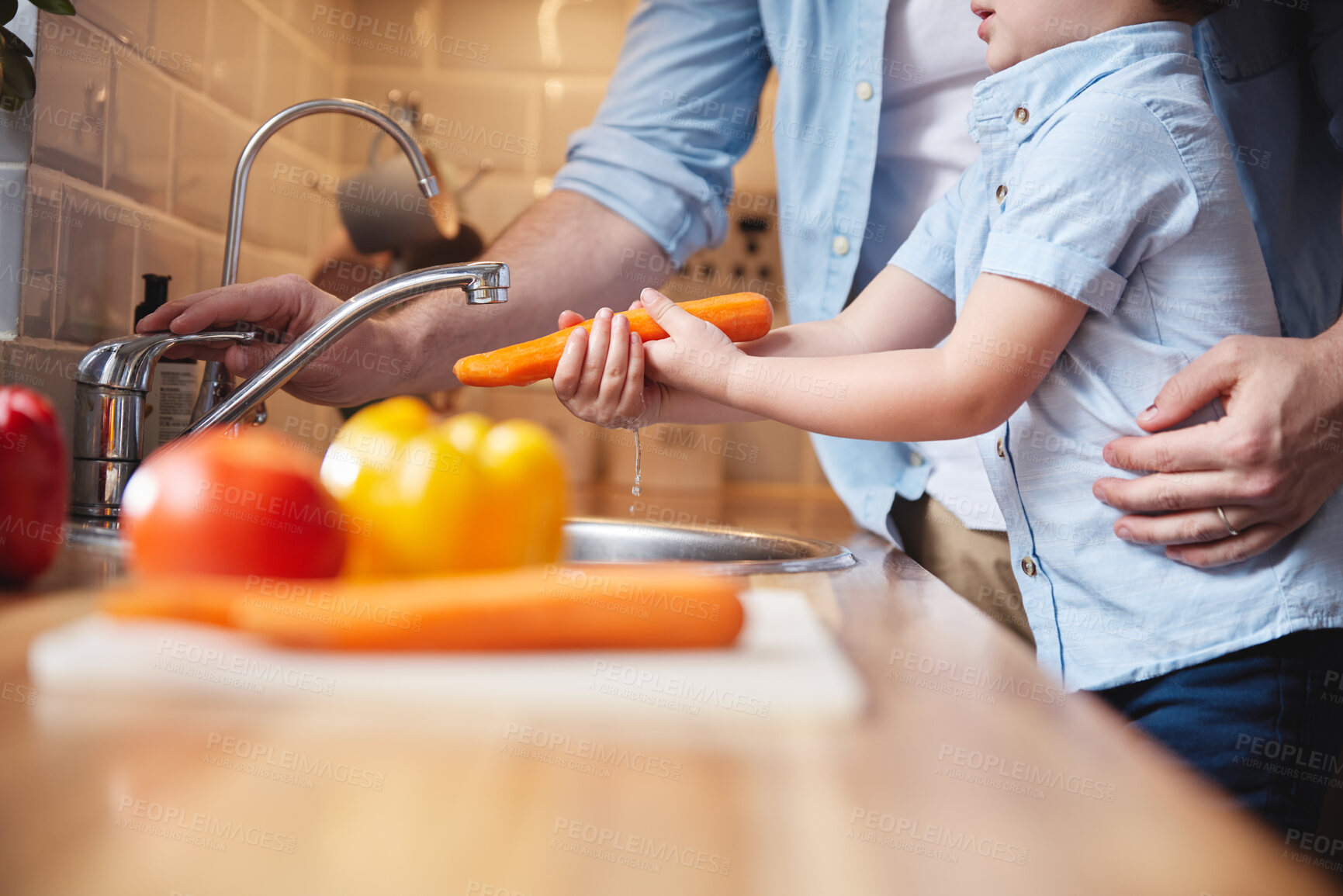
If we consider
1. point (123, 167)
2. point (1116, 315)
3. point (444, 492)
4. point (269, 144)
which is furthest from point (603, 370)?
point (269, 144)

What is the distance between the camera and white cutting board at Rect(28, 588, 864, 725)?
35 cm

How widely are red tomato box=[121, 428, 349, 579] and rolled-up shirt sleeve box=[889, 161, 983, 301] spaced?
672 mm

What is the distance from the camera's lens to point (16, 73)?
0.86 meters

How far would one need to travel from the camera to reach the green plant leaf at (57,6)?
2.77 ft

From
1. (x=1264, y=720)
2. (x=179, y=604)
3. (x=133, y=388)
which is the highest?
(x=133, y=388)

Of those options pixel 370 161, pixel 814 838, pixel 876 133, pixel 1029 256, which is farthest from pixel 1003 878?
pixel 370 161

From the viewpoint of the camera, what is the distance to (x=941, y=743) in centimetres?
34

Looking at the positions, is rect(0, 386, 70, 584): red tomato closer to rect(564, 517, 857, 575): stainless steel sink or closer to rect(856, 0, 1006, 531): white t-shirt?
rect(564, 517, 857, 575): stainless steel sink

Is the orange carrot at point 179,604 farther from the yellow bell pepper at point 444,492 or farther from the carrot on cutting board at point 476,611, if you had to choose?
the yellow bell pepper at point 444,492

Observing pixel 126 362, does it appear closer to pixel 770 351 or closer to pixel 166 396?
pixel 166 396

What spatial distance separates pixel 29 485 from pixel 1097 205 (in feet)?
2.27

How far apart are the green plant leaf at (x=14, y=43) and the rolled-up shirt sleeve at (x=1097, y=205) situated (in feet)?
2.75

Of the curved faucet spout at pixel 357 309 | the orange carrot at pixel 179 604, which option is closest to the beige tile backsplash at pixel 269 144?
the curved faucet spout at pixel 357 309

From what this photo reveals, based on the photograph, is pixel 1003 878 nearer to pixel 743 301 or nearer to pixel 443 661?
pixel 443 661
